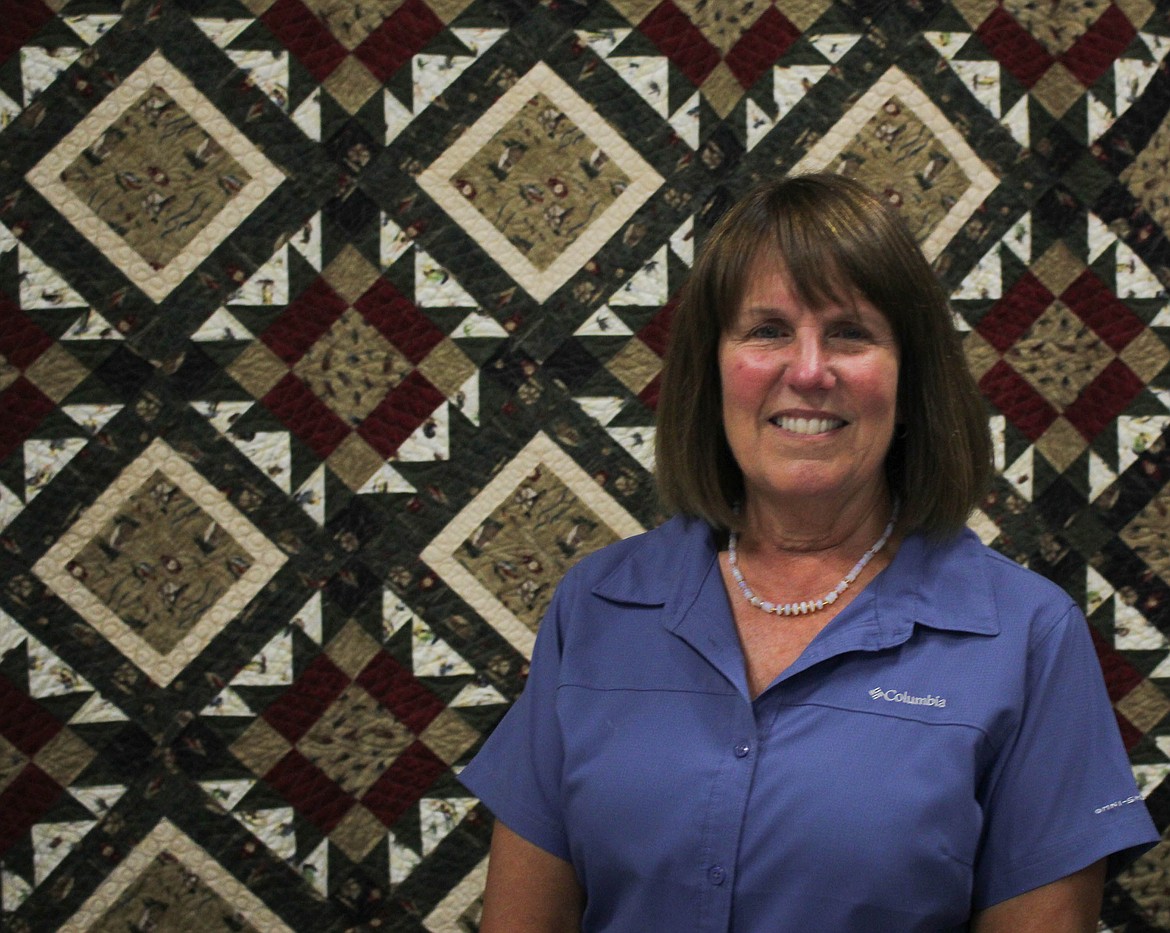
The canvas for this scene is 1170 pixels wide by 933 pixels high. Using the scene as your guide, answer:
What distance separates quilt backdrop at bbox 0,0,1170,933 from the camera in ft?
5.64

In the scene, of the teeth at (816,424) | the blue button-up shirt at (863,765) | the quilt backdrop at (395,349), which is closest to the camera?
the blue button-up shirt at (863,765)

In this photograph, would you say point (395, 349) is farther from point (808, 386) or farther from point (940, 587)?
point (940, 587)

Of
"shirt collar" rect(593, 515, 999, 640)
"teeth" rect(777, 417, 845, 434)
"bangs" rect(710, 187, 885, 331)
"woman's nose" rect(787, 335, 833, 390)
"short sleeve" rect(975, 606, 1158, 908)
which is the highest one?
"bangs" rect(710, 187, 885, 331)

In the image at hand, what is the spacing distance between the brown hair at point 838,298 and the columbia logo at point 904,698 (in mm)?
208

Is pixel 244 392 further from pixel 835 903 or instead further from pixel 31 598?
pixel 835 903

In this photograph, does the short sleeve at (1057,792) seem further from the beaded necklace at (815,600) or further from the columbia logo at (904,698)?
the beaded necklace at (815,600)

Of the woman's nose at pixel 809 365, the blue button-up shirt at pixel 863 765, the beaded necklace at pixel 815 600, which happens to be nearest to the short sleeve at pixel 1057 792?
the blue button-up shirt at pixel 863 765

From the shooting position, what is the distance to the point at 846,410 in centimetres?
124

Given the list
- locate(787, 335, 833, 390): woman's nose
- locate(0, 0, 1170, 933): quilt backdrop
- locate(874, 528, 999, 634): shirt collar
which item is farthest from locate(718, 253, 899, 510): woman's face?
locate(0, 0, 1170, 933): quilt backdrop

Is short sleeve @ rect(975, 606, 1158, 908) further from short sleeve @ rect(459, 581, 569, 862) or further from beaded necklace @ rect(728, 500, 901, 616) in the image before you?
short sleeve @ rect(459, 581, 569, 862)

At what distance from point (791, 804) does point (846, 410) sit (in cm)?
39

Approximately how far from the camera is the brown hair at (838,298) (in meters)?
1.22

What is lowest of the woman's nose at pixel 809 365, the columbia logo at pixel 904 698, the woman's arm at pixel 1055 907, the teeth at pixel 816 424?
the woman's arm at pixel 1055 907

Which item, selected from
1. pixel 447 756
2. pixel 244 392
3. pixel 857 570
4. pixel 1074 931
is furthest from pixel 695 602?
pixel 244 392
